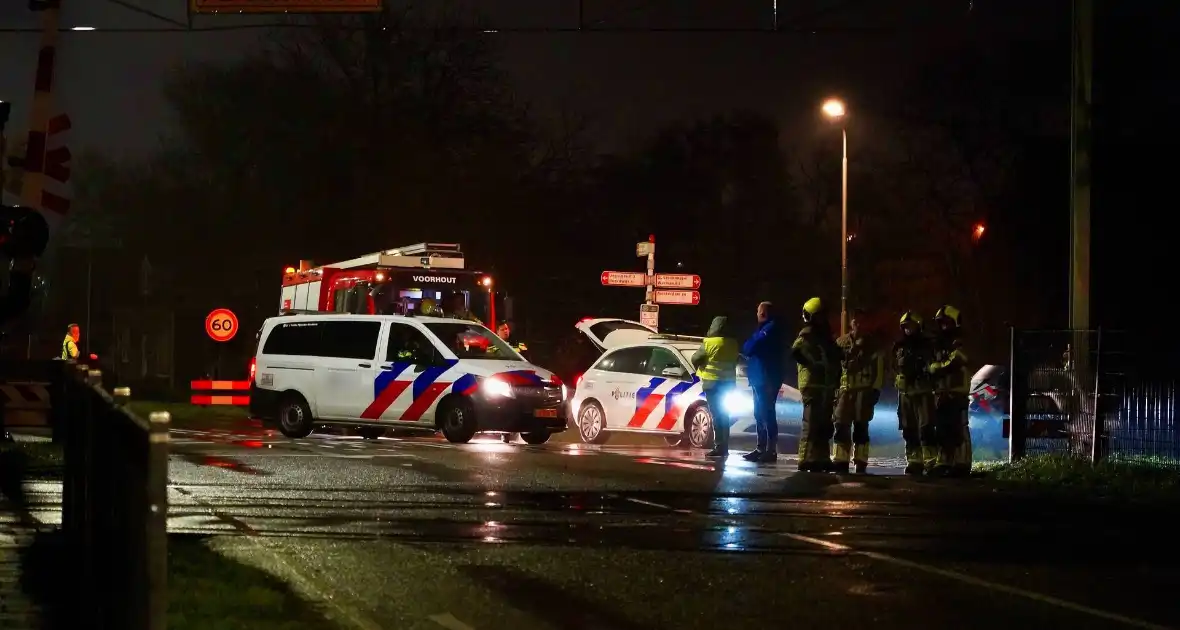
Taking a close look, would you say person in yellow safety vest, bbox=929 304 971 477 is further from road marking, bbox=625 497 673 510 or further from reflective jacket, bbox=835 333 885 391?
road marking, bbox=625 497 673 510

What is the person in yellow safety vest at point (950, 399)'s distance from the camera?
14.1m

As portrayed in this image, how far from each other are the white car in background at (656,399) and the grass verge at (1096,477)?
5.38m

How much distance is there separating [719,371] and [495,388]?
325 centimetres

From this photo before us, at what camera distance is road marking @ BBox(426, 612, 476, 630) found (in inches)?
263

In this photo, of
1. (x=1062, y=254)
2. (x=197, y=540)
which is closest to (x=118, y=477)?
(x=197, y=540)

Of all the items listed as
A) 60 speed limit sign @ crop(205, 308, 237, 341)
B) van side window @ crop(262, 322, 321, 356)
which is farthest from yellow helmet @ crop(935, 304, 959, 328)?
60 speed limit sign @ crop(205, 308, 237, 341)

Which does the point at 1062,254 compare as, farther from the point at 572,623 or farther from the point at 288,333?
the point at 572,623

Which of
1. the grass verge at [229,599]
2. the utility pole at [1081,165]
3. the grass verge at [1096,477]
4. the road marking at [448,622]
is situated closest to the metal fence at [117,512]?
the grass verge at [229,599]

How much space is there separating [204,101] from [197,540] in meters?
42.3

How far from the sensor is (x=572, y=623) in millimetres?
6773

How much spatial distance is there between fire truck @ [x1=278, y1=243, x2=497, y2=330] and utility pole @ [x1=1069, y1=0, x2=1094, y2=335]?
1238 cm

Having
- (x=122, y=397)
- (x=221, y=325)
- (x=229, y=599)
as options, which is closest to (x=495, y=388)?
(x=229, y=599)

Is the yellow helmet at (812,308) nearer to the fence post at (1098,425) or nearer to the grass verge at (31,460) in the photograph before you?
the fence post at (1098,425)

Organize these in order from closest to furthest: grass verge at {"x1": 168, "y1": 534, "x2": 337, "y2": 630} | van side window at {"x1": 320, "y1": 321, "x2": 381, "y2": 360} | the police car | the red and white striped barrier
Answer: grass verge at {"x1": 168, "y1": 534, "x2": 337, "y2": 630} → the police car → van side window at {"x1": 320, "y1": 321, "x2": 381, "y2": 360} → the red and white striped barrier
